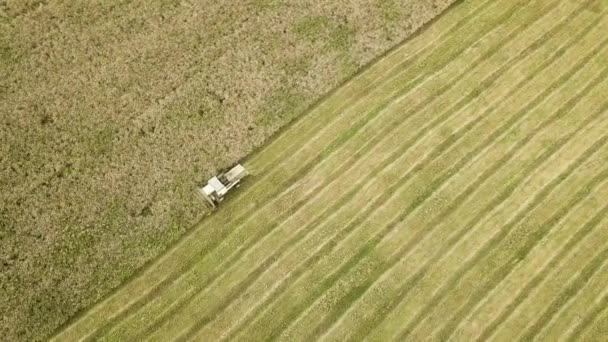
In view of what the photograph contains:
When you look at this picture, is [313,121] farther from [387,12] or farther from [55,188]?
[55,188]

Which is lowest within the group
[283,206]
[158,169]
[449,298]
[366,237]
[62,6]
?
[449,298]

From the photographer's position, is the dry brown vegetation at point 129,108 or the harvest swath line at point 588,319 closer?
the harvest swath line at point 588,319

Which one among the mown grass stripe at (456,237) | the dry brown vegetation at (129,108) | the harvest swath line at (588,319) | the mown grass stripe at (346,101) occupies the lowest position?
the harvest swath line at (588,319)

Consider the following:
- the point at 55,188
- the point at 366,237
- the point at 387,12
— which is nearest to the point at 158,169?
the point at 55,188

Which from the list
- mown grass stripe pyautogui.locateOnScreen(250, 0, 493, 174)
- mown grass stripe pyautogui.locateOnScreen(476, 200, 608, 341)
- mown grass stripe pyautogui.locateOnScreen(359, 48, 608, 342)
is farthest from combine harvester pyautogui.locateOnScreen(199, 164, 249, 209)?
mown grass stripe pyautogui.locateOnScreen(476, 200, 608, 341)

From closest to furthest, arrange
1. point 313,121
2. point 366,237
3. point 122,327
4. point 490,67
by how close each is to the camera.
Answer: point 122,327
point 366,237
point 313,121
point 490,67

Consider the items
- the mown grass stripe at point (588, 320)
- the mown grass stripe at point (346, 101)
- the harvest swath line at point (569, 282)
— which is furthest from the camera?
the mown grass stripe at point (346, 101)

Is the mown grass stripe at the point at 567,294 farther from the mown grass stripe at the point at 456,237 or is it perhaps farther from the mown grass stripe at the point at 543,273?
the mown grass stripe at the point at 456,237

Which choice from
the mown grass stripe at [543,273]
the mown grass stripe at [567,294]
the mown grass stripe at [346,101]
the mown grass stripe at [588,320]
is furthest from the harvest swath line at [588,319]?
the mown grass stripe at [346,101]

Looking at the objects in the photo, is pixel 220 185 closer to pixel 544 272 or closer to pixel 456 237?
pixel 456 237
